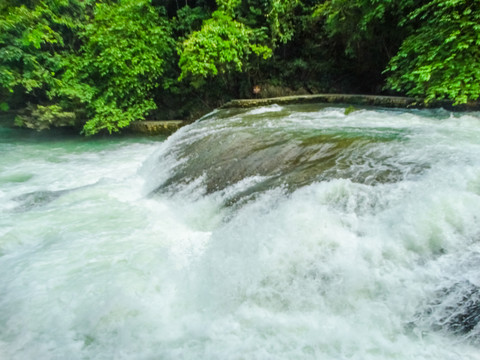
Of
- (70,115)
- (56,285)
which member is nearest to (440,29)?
(56,285)

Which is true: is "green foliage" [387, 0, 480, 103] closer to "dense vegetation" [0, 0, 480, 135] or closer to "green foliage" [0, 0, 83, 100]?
"dense vegetation" [0, 0, 480, 135]

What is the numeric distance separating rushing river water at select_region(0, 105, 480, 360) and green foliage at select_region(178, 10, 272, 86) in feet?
14.5

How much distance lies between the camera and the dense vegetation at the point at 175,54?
7.32 m

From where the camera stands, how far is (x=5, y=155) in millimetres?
7375

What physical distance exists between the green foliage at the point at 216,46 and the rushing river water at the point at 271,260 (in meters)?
4.43

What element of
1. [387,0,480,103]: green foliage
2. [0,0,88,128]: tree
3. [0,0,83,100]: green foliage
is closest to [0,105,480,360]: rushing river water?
[387,0,480,103]: green foliage

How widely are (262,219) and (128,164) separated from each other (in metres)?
4.65

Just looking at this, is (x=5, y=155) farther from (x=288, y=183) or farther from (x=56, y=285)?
(x=288, y=183)

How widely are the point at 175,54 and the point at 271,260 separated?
8.78 meters

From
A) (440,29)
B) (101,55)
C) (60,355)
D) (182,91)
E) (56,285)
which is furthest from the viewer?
(182,91)

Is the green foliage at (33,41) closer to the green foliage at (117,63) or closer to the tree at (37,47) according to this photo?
the tree at (37,47)

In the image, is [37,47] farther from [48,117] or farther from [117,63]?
[117,63]

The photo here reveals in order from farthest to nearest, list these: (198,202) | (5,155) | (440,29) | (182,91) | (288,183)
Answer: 1. (182,91)
2. (5,155)
3. (440,29)
4. (198,202)
5. (288,183)

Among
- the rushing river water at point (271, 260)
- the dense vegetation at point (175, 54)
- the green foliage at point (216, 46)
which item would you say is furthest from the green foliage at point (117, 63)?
the rushing river water at point (271, 260)
